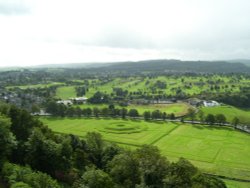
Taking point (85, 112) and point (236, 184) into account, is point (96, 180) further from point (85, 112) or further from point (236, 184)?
point (85, 112)

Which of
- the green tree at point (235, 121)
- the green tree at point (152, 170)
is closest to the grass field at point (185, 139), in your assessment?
the green tree at point (235, 121)

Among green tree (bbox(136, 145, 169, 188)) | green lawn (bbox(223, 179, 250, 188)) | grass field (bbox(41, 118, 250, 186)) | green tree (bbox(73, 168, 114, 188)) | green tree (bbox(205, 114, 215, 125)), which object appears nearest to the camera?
green tree (bbox(73, 168, 114, 188))

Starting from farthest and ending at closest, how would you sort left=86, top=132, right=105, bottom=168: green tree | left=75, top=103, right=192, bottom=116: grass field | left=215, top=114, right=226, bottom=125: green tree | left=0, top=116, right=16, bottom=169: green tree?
left=75, top=103, right=192, bottom=116: grass field
left=215, top=114, right=226, bottom=125: green tree
left=86, top=132, right=105, bottom=168: green tree
left=0, top=116, right=16, bottom=169: green tree

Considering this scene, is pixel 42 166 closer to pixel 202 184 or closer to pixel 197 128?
pixel 202 184

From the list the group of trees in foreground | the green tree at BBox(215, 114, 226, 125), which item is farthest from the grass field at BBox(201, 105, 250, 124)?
the group of trees in foreground

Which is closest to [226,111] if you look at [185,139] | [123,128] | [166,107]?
[166,107]

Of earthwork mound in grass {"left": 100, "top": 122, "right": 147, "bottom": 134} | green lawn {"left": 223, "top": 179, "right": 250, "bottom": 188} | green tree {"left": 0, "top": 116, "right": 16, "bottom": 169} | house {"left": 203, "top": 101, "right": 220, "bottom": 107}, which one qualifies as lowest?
green lawn {"left": 223, "top": 179, "right": 250, "bottom": 188}

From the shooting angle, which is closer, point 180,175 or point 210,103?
point 180,175

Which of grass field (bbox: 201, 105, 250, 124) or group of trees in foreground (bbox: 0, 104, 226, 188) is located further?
grass field (bbox: 201, 105, 250, 124)

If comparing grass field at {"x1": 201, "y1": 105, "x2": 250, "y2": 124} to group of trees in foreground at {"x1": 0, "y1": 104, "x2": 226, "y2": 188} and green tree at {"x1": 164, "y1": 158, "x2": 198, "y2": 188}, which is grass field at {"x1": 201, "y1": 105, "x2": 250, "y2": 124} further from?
green tree at {"x1": 164, "y1": 158, "x2": 198, "y2": 188}
